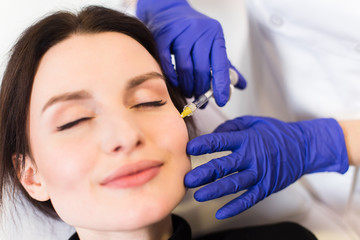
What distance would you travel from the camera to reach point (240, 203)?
3.15ft

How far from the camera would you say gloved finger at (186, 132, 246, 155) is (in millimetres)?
873

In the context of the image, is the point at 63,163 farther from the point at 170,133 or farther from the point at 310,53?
the point at 310,53

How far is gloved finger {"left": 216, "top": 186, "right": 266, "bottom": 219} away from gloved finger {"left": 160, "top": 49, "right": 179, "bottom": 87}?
0.36 meters

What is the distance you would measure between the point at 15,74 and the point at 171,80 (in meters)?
0.40

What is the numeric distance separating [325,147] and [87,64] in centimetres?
72

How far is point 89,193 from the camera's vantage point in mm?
749

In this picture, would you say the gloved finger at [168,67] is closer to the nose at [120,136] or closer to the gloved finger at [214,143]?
the gloved finger at [214,143]

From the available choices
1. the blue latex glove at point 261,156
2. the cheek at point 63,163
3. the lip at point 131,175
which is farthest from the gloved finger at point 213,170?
the cheek at point 63,163

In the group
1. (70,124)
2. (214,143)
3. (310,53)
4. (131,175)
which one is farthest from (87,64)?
(310,53)

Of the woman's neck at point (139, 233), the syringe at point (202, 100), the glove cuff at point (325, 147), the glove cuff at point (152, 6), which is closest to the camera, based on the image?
the woman's neck at point (139, 233)

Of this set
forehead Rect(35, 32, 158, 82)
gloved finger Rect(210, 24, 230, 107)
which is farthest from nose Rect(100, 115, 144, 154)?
gloved finger Rect(210, 24, 230, 107)

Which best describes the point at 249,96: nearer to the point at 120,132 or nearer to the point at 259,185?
the point at 259,185

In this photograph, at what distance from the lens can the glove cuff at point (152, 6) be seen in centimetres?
122

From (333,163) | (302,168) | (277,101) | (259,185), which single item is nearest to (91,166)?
(259,185)
